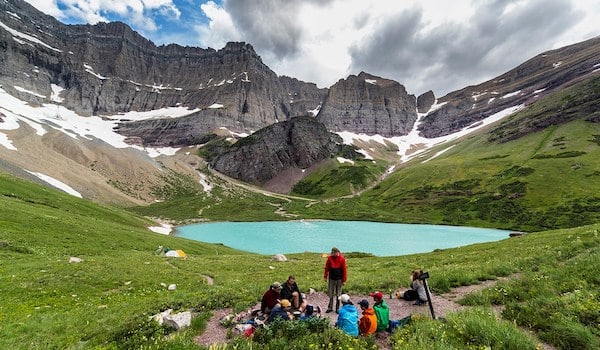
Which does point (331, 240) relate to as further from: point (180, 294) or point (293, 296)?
point (293, 296)

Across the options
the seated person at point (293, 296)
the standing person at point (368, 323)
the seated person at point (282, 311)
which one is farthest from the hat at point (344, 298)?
the standing person at point (368, 323)

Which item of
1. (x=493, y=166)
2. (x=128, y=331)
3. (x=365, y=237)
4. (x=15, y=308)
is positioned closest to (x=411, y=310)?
(x=128, y=331)

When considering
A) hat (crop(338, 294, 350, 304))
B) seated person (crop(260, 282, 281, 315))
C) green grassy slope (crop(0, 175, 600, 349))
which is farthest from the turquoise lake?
seated person (crop(260, 282, 281, 315))

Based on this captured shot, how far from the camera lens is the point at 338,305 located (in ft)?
54.1

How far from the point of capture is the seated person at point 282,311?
43.7 ft

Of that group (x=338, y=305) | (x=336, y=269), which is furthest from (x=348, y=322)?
(x=336, y=269)

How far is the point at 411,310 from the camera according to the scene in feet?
52.1

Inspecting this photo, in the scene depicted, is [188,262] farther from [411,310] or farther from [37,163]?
[37,163]

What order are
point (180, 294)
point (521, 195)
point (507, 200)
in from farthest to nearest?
point (507, 200) → point (521, 195) → point (180, 294)

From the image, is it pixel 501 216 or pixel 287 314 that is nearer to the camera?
pixel 287 314

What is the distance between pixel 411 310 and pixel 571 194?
170 meters

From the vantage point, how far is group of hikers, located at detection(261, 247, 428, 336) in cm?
1239

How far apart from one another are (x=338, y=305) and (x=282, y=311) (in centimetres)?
403

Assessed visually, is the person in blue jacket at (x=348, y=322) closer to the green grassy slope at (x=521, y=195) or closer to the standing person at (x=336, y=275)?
the standing person at (x=336, y=275)
